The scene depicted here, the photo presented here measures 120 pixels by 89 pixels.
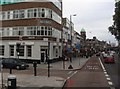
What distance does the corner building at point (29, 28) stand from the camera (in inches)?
2178

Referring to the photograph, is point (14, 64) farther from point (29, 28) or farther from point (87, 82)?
point (87, 82)

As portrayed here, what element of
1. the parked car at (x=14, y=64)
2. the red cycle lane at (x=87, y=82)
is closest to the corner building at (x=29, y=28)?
the parked car at (x=14, y=64)

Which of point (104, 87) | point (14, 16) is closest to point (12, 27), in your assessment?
point (14, 16)

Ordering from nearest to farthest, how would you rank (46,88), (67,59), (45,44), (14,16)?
(46,88) → (45,44) → (14,16) → (67,59)

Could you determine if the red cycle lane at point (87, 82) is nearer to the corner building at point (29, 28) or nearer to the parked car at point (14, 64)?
the parked car at point (14, 64)

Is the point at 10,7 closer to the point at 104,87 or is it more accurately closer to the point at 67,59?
the point at 67,59

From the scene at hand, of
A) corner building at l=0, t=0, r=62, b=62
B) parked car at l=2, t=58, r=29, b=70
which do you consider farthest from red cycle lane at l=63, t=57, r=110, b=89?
corner building at l=0, t=0, r=62, b=62

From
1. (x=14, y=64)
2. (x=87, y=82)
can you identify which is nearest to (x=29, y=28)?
(x=14, y=64)

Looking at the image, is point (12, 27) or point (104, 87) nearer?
point (104, 87)

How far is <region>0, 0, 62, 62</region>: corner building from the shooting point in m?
55.3

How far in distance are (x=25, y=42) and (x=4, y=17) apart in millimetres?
7164

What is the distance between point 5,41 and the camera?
5959 cm

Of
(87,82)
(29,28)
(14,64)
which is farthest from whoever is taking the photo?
(29,28)

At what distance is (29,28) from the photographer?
56.3 m
